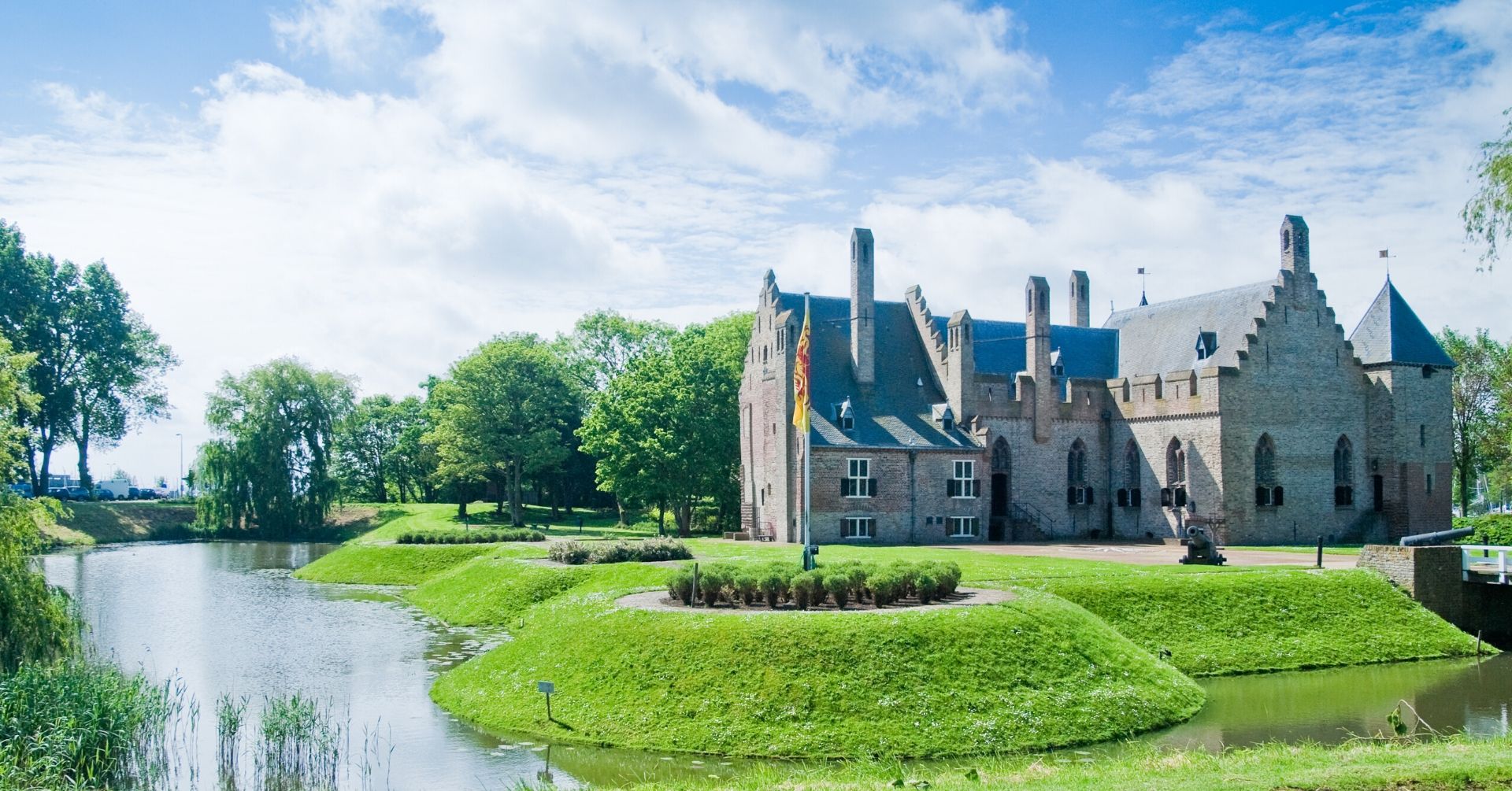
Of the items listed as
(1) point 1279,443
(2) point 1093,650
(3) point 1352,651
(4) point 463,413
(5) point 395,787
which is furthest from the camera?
(4) point 463,413

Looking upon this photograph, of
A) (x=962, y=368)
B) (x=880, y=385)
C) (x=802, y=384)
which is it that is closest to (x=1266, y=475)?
(x=962, y=368)

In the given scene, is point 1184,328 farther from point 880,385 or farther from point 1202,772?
point 1202,772

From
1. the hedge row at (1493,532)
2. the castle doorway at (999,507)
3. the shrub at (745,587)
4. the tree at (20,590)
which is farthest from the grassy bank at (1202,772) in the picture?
the castle doorway at (999,507)

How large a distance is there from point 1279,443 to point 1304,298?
263 inches

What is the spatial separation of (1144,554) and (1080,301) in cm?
2179

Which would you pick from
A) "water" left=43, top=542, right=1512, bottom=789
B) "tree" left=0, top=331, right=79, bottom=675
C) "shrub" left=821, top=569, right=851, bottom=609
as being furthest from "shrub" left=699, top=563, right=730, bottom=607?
"tree" left=0, top=331, right=79, bottom=675

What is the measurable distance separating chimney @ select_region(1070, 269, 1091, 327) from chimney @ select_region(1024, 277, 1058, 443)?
274 inches

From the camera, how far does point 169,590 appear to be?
42.8 metres

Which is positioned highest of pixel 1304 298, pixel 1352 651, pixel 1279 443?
pixel 1304 298

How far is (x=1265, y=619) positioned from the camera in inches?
1164

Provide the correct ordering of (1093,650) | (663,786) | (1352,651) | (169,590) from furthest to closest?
(169,590) → (1352,651) → (1093,650) → (663,786)

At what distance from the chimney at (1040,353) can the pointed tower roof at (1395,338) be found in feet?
46.3

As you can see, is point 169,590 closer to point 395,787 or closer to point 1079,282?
point 395,787

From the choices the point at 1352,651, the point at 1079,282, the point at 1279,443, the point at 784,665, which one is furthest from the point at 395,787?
the point at 1079,282
